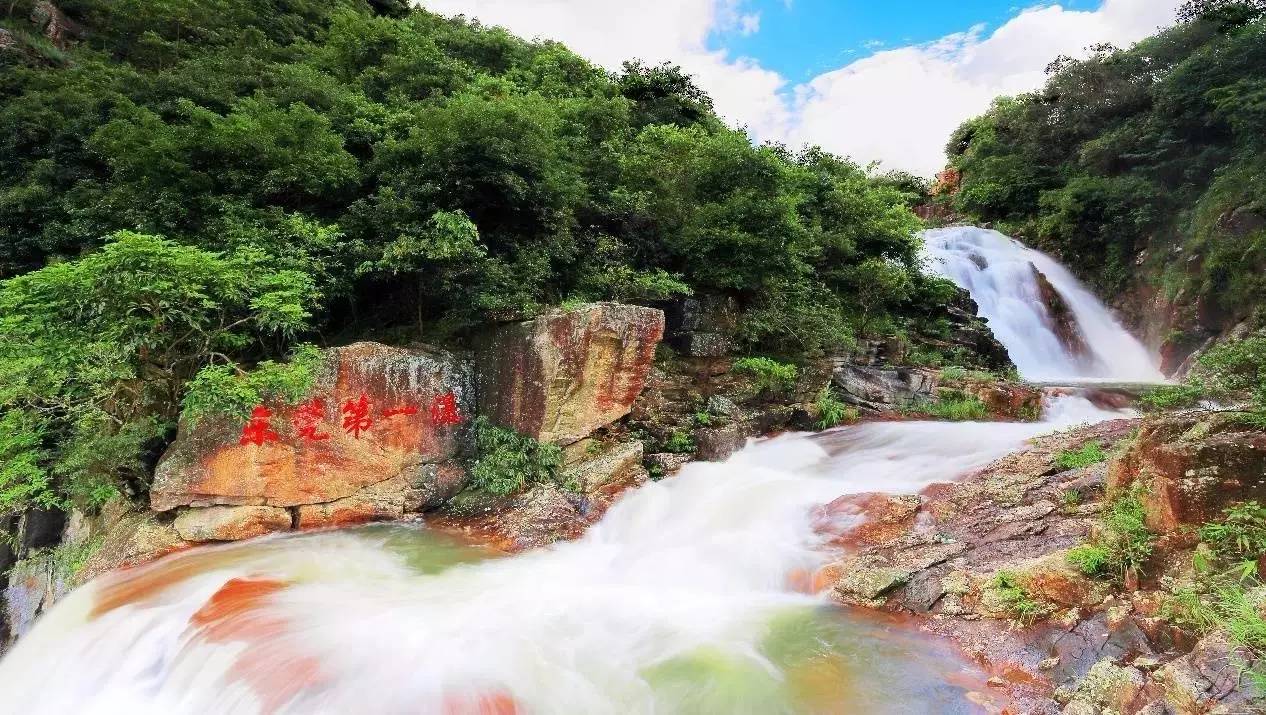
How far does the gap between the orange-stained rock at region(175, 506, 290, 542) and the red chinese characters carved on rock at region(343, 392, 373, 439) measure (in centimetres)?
132

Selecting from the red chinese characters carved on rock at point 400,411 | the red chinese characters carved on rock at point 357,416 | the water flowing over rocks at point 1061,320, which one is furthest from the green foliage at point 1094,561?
the water flowing over rocks at point 1061,320

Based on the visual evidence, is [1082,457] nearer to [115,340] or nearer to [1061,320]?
[115,340]

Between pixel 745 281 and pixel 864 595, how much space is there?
6286mm

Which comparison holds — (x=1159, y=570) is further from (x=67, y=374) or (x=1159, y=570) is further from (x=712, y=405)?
(x=67, y=374)

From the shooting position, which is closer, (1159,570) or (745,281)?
(1159,570)

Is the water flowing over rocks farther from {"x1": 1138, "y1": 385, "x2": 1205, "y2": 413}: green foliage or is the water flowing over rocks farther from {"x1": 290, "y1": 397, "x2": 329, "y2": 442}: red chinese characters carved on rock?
{"x1": 290, "y1": 397, "x2": 329, "y2": 442}: red chinese characters carved on rock

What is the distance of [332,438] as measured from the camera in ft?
24.8

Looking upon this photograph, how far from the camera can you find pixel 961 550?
5289 millimetres

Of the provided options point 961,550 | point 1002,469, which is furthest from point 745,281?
point 961,550

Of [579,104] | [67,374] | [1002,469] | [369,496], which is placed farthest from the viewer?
[579,104]

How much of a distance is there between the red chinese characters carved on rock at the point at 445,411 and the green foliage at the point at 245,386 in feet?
5.22

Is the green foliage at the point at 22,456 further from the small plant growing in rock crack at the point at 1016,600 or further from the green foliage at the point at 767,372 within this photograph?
the small plant growing in rock crack at the point at 1016,600

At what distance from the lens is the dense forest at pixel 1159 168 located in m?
14.0

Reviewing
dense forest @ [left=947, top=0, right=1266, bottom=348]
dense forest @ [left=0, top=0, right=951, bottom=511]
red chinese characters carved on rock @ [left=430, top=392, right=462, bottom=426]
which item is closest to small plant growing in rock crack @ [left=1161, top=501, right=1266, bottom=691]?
dense forest @ [left=0, top=0, right=951, bottom=511]
